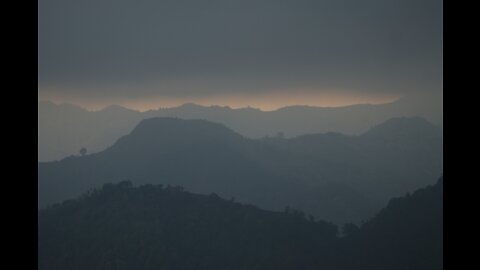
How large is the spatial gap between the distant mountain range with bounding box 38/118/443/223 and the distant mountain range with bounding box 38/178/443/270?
25049 millimetres

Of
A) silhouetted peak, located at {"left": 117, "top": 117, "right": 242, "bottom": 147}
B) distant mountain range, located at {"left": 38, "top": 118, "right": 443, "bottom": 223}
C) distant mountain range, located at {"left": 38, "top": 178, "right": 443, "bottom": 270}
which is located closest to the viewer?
distant mountain range, located at {"left": 38, "top": 178, "right": 443, "bottom": 270}

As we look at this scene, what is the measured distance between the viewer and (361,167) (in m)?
122

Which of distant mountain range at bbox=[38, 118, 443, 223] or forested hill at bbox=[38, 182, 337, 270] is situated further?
distant mountain range at bbox=[38, 118, 443, 223]

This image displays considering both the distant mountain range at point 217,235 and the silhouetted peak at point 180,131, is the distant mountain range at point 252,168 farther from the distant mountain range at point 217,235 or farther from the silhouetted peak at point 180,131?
the distant mountain range at point 217,235

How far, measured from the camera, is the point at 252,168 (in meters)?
108

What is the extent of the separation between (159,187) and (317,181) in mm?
44842

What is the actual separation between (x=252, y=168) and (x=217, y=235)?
147ft

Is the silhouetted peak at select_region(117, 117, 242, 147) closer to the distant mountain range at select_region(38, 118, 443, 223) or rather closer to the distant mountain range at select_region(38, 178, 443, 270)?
the distant mountain range at select_region(38, 118, 443, 223)

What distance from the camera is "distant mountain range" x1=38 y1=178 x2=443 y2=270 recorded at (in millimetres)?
56000

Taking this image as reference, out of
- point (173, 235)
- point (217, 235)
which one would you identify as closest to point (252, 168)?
point (217, 235)

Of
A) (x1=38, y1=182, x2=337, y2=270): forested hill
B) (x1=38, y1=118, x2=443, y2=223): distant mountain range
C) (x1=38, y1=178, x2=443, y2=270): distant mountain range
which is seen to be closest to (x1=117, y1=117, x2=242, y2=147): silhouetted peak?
(x1=38, y1=118, x2=443, y2=223): distant mountain range

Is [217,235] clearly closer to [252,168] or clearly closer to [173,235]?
[173,235]

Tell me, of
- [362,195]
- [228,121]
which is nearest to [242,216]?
[362,195]

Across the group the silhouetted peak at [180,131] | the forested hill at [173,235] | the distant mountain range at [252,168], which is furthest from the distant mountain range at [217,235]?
the silhouetted peak at [180,131]
